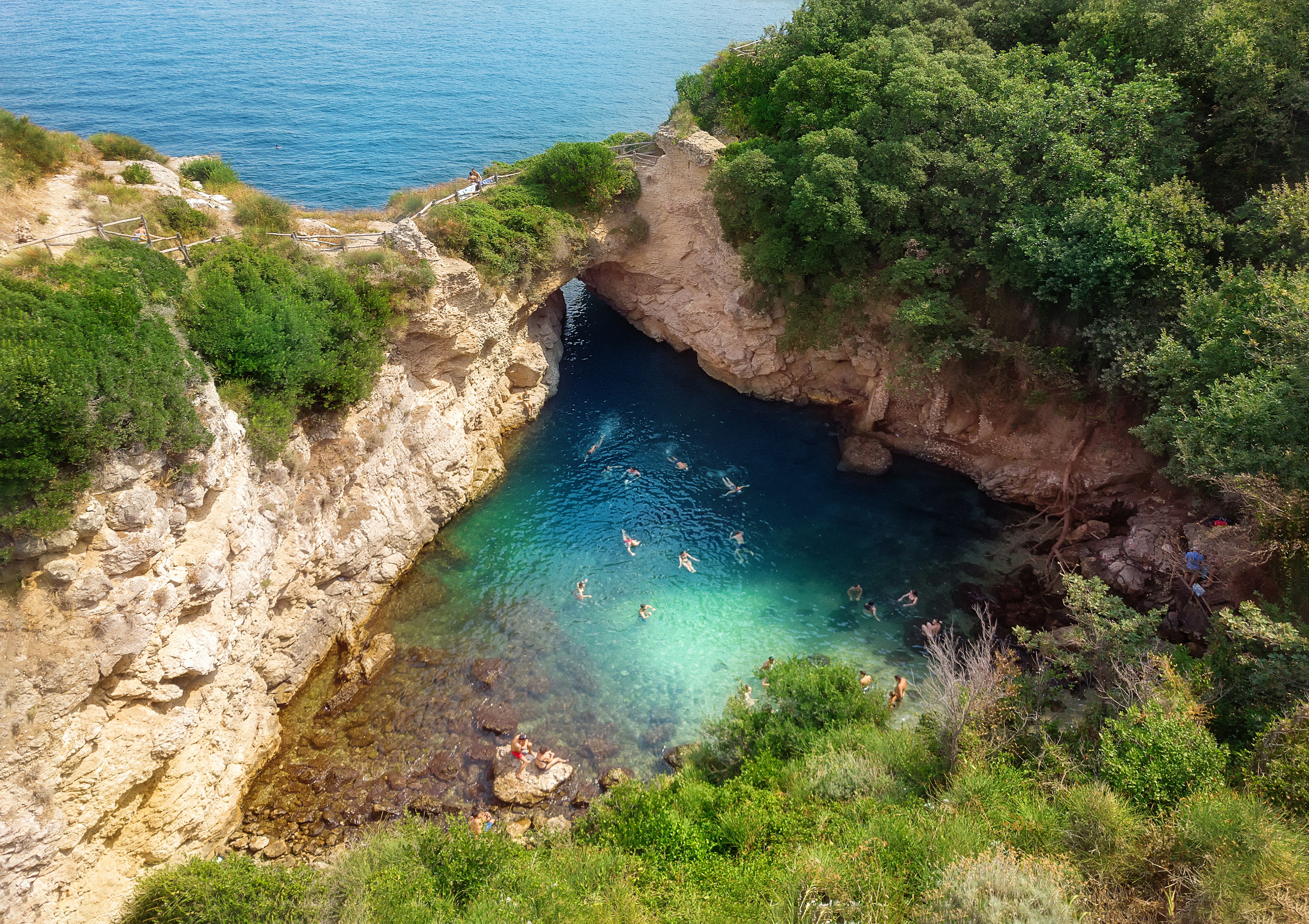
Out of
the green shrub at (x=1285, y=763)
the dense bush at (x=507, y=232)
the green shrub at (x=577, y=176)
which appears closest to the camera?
the green shrub at (x=1285, y=763)

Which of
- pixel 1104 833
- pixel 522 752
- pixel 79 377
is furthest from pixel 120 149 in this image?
pixel 1104 833

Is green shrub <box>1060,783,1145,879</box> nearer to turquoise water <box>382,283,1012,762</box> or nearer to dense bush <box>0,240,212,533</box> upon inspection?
turquoise water <box>382,283,1012,762</box>

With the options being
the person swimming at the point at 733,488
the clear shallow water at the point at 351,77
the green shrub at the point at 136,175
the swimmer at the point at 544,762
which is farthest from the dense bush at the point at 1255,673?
the clear shallow water at the point at 351,77

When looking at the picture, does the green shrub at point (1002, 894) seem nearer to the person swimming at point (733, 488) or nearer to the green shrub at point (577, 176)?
the person swimming at point (733, 488)

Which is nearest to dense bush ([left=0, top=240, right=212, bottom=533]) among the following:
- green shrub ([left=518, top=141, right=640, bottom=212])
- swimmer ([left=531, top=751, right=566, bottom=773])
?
swimmer ([left=531, top=751, right=566, bottom=773])

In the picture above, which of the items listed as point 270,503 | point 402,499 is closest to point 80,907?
point 270,503
